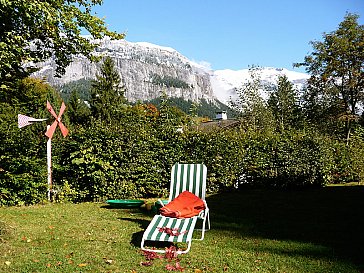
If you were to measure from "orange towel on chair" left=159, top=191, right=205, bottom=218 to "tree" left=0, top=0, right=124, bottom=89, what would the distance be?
4436mm

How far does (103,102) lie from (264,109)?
77.3ft

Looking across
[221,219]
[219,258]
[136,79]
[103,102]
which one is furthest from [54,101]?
[136,79]

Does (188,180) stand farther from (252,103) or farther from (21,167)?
(252,103)

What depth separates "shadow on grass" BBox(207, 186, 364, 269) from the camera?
6.36 meters

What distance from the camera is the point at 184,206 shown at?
7.17m

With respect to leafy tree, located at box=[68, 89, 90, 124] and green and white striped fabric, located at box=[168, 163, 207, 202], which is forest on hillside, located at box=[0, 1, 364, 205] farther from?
leafy tree, located at box=[68, 89, 90, 124]

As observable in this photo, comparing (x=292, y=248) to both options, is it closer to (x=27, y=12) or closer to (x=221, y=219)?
(x=221, y=219)

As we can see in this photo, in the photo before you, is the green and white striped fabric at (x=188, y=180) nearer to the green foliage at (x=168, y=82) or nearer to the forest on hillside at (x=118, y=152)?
the forest on hillside at (x=118, y=152)

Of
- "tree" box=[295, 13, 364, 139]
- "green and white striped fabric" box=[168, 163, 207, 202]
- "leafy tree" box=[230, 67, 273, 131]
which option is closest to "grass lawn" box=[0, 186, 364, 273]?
"green and white striped fabric" box=[168, 163, 207, 202]

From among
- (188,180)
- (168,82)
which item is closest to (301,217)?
(188,180)

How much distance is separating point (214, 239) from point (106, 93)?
118 ft

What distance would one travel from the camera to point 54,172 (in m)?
11.2

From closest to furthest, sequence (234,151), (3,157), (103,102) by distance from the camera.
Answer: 1. (3,157)
2. (234,151)
3. (103,102)

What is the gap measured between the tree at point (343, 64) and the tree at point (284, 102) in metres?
2.04
